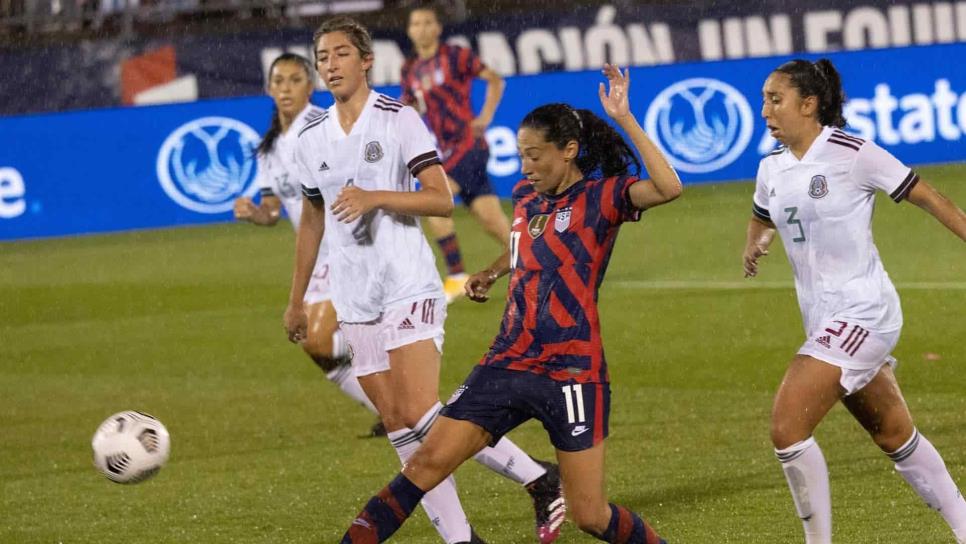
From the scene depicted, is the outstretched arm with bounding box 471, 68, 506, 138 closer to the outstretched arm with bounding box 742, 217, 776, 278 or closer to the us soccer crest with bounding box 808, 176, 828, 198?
the outstretched arm with bounding box 742, 217, 776, 278

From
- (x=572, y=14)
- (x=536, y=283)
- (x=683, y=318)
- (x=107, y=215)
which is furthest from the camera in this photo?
(x=572, y=14)

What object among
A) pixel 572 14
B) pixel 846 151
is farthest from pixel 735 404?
pixel 572 14

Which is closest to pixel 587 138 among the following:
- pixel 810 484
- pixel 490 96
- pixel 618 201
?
pixel 618 201

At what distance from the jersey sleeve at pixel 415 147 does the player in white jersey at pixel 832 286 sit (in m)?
1.24

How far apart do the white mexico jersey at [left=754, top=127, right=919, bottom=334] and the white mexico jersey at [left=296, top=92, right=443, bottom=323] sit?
1.36m

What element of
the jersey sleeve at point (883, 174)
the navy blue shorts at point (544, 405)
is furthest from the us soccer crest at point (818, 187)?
the navy blue shorts at point (544, 405)

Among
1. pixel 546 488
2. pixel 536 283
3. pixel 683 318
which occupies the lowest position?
pixel 683 318

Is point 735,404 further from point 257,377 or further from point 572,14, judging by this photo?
point 572,14

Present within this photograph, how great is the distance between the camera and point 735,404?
9.05 metres

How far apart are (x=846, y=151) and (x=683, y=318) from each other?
6109 millimetres

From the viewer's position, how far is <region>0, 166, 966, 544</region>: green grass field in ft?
23.1

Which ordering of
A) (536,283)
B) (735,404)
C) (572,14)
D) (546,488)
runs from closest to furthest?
1. (536,283)
2. (546,488)
3. (735,404)
4. (572,14)

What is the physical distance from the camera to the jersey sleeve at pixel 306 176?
637 cm

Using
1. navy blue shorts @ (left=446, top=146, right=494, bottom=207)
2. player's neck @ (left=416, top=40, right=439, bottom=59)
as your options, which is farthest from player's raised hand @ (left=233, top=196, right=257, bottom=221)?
player's neck @ (left=416, top=40, right=439, bottom=59)
